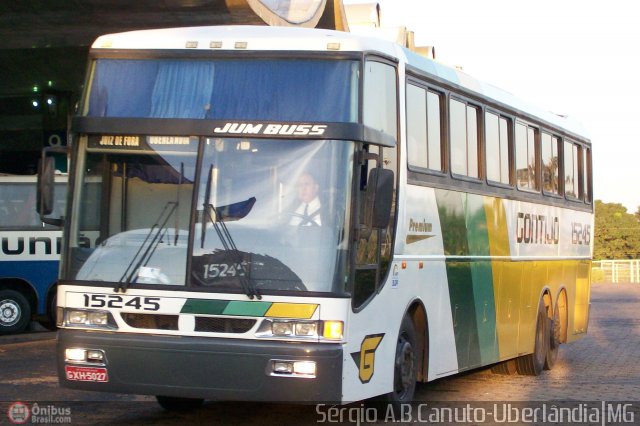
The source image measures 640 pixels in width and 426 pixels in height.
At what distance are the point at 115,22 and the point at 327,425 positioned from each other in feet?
63.9

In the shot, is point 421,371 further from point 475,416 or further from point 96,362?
point 96,362

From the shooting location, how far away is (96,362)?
9.11m

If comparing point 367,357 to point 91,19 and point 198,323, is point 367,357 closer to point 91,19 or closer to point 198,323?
point 198,323

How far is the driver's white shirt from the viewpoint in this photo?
8.98m

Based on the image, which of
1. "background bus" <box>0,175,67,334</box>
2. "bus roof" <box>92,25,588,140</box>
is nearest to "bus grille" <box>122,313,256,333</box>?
"bus roof" <box>92,25,588,140</box>

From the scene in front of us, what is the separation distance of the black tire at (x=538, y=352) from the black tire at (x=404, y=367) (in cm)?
495

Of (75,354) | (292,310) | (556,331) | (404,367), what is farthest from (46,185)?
(556,331)

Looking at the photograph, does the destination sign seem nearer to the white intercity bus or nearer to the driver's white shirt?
the white intercity bus

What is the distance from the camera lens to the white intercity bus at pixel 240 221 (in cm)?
887

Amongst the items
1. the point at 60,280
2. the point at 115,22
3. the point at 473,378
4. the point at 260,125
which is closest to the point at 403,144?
the point at 260,125

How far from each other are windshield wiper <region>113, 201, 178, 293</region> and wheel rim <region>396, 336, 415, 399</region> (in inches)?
96.3

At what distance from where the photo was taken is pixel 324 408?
11.2 m

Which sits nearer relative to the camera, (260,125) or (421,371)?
(260,125)

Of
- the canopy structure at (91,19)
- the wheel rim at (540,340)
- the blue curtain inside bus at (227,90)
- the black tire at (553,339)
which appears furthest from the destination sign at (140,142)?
the canopy structure at (91,19)
